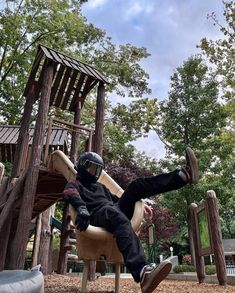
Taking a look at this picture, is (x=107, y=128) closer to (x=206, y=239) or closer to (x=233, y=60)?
(x=233, y=60)

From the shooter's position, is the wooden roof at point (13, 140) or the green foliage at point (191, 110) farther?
the green foliage at point (191, 110)

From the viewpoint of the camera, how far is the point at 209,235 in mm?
5406

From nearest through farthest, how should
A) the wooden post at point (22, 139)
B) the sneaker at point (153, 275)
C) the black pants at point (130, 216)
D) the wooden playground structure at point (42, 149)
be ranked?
the sneaker at point (153, 275), the black pants at point (130, 216), the wooden playground structure at point (42, 149), the wooden post at point (22, 139)

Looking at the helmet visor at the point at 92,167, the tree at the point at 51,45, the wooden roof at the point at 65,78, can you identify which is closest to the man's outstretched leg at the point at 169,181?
the helmet visor at the point at 92,167

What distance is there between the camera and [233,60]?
46.8 ft

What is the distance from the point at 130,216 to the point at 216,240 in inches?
99.2

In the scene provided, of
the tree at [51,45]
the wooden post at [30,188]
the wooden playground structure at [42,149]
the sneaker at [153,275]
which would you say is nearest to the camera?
the sneaker at [153,275]

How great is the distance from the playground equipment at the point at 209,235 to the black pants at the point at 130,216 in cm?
252

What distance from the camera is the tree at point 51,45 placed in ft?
47.3

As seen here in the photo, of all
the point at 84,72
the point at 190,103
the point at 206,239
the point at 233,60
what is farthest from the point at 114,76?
the point at 206,239

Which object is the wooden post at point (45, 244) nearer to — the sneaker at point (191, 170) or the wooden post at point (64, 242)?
the wooden post at point (64, 242)

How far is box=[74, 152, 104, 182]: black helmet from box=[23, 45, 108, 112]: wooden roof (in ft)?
9.66

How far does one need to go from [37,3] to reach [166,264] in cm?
1434

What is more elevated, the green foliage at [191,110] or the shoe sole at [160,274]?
the green foliage at [191,110]
